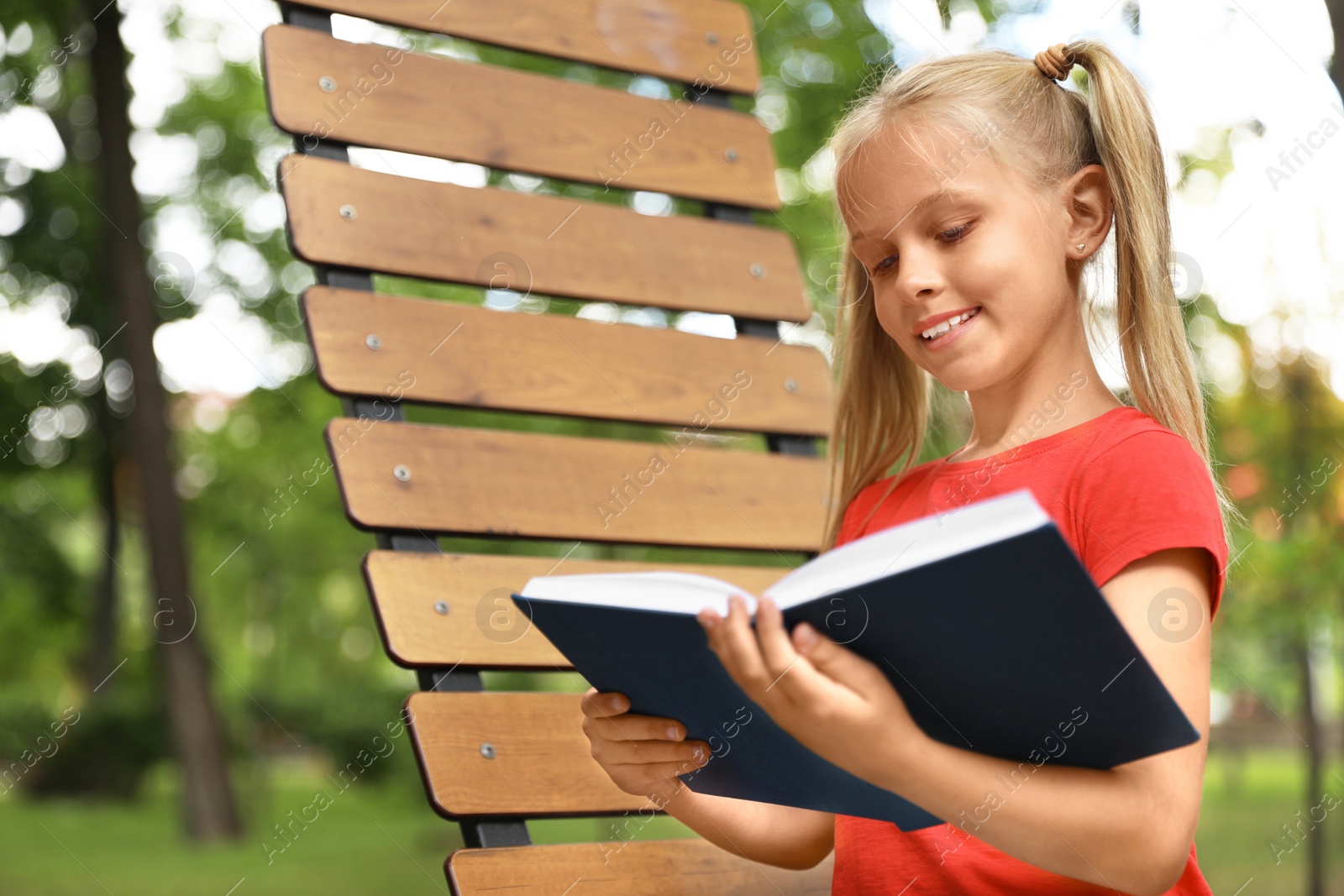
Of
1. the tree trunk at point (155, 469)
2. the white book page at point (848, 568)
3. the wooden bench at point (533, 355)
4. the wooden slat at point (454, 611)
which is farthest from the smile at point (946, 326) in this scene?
the tree trunk at point (155, 469)

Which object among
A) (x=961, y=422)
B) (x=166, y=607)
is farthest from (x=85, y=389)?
(x=961, y=422)

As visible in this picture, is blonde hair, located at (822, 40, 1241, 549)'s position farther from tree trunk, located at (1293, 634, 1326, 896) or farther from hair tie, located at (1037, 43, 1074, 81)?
tree trunk, located at (1293, 634, 1326, 896)

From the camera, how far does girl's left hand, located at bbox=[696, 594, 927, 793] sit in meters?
0.96

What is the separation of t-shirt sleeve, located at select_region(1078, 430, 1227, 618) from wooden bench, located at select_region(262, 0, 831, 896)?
3.06 feet

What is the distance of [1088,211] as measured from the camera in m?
1.55

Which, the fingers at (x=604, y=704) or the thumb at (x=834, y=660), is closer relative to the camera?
the thumb at (x=834, y=660)

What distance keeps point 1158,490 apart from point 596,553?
25.4 feet

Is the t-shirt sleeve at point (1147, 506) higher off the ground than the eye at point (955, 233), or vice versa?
the eye at point (955, 233)

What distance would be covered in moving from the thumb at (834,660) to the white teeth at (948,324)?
575 millimetres

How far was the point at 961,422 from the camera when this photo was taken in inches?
95.3

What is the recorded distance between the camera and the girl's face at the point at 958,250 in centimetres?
142

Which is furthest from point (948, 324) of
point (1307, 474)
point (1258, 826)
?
point (1258, 826)

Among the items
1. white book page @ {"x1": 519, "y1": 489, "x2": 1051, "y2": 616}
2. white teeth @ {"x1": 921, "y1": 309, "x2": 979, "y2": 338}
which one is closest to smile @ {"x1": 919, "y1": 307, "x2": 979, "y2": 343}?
white teeth @ {"x1": 921, "y1": 309, "x2": 979, "y2": 338}
